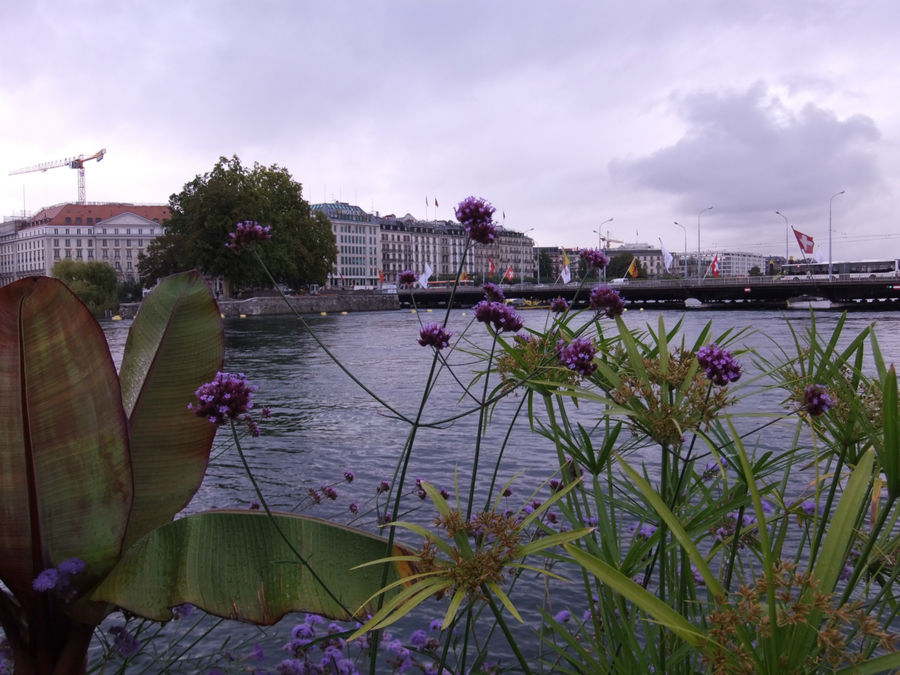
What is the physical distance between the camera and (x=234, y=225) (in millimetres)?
47812

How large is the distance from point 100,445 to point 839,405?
1955 millimetres

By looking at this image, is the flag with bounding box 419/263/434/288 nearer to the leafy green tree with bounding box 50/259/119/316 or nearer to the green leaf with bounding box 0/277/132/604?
the green leaf with bounding box 0/277/132/604

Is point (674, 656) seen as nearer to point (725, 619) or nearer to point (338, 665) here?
point (725, 619)

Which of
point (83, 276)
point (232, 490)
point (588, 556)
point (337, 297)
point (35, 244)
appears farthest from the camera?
point (35, 244)

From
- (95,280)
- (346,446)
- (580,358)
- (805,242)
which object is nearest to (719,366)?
(580,358)

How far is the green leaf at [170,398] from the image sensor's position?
8.11ft

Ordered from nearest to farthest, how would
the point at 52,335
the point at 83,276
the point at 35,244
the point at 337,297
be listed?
the point at 52,335 < the point at 83,276 < the point at 337,297 < the point at 35,244

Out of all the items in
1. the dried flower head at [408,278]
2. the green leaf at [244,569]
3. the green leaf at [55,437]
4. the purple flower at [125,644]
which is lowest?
the purple flower at [125,644]

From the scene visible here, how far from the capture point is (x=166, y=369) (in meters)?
2.50

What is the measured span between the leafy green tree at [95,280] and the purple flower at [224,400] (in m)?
58.7

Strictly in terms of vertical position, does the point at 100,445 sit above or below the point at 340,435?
above

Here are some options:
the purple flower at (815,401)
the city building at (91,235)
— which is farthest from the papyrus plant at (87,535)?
the city building at (91,235)

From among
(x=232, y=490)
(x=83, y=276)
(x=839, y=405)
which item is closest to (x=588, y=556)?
(x=839, y=405)

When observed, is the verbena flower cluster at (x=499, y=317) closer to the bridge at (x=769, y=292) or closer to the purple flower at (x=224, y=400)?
the purple flower at (x=224, y=400)
